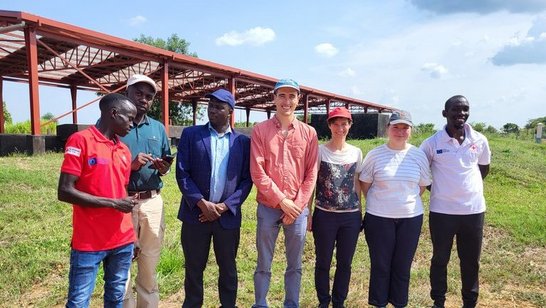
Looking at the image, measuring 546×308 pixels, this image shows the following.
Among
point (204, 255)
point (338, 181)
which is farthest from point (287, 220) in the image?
point (204, 255)

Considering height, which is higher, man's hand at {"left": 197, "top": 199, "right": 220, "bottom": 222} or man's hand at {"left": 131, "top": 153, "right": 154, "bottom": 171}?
man's hand at {"left": 131, "top": 153, "right": 154, "bottom": 171}

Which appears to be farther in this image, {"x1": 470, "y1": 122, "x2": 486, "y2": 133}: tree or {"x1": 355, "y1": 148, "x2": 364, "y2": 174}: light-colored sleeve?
{"x1": 470, "y1": 122, "x2": 486, "y2": 133}: tree

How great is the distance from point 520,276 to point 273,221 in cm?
290

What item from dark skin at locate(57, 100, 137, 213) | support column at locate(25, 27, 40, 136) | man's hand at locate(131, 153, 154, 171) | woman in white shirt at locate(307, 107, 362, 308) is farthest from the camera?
support column at locate(25, 27, 40, 136)

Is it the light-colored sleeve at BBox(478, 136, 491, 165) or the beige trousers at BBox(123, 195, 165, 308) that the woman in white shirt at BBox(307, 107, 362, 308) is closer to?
the light-colored sleeve at BBox(478, 136, 491, 165)

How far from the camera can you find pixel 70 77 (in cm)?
1664

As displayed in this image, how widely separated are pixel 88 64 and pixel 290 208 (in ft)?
44.9

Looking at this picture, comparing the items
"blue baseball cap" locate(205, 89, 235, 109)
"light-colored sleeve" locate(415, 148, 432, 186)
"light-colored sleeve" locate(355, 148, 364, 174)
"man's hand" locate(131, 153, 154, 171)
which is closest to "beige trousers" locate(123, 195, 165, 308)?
"man's hand" locate(131, 153, 154, 171)

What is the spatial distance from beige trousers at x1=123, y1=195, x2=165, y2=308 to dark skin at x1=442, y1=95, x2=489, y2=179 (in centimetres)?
235

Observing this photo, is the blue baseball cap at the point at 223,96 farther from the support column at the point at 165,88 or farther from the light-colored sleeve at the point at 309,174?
the support column at the point at 165,88

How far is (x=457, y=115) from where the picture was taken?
3035 millimetres

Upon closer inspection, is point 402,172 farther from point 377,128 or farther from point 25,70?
point 25,70

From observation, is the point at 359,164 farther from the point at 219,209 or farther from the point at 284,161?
the point at 219,209

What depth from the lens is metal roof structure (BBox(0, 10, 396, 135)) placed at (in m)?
9.69
